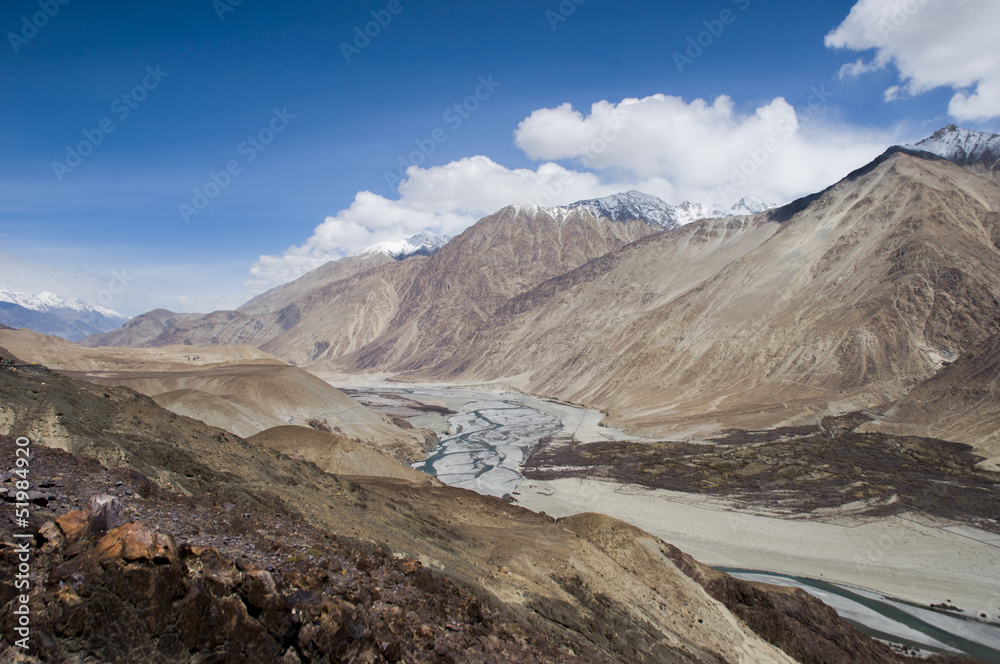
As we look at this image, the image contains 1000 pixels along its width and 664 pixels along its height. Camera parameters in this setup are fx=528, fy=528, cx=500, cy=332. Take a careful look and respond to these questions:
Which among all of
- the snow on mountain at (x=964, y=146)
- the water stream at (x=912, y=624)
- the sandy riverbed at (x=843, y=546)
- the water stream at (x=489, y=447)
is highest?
the snow on mountain at (x=964, y=146)

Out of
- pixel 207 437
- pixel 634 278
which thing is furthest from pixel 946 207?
pixel 207 437

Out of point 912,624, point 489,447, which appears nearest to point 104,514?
point 912,624

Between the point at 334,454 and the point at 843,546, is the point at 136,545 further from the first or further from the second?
the point at 843,546

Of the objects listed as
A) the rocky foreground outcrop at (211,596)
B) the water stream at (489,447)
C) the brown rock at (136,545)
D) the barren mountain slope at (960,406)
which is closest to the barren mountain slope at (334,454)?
the water stream at (489,447)

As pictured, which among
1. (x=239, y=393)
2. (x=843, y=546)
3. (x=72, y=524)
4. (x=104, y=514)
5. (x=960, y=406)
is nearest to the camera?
(x=72, y=524)

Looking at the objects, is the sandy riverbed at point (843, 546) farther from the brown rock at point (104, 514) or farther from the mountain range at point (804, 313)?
the brown rock at point (104, 514)

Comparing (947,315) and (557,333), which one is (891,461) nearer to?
(947,315)

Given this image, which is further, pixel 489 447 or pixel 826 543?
pixel 489 447
